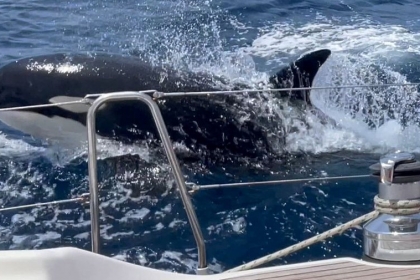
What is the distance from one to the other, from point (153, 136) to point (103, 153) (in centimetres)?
42

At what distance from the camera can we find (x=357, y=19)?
501 inches

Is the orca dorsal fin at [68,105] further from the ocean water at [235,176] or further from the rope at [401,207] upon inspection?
the rope at [401,207]

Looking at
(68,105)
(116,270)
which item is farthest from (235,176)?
(116,270)

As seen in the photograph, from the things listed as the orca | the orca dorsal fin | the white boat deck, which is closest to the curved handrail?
the white boat deck

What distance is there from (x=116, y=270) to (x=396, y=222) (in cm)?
102

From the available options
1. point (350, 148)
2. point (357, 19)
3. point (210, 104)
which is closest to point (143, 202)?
point (210, 104)

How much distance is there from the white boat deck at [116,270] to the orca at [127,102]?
3.65 meters

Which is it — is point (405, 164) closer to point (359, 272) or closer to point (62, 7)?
point (359, 272)

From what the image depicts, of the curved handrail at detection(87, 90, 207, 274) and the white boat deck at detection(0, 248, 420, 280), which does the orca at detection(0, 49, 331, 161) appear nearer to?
the curved handrail at detection(87, 90, 207, 274)

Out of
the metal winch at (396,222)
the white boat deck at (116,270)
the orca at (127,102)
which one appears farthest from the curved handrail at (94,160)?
the orca at (127,102)

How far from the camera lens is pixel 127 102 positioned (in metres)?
6.50

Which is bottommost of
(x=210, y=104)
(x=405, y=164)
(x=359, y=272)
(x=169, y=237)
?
(x=169, y=237)

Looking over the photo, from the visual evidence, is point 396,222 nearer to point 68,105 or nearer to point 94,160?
point 94,160

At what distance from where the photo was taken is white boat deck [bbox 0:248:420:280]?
2658 mm
